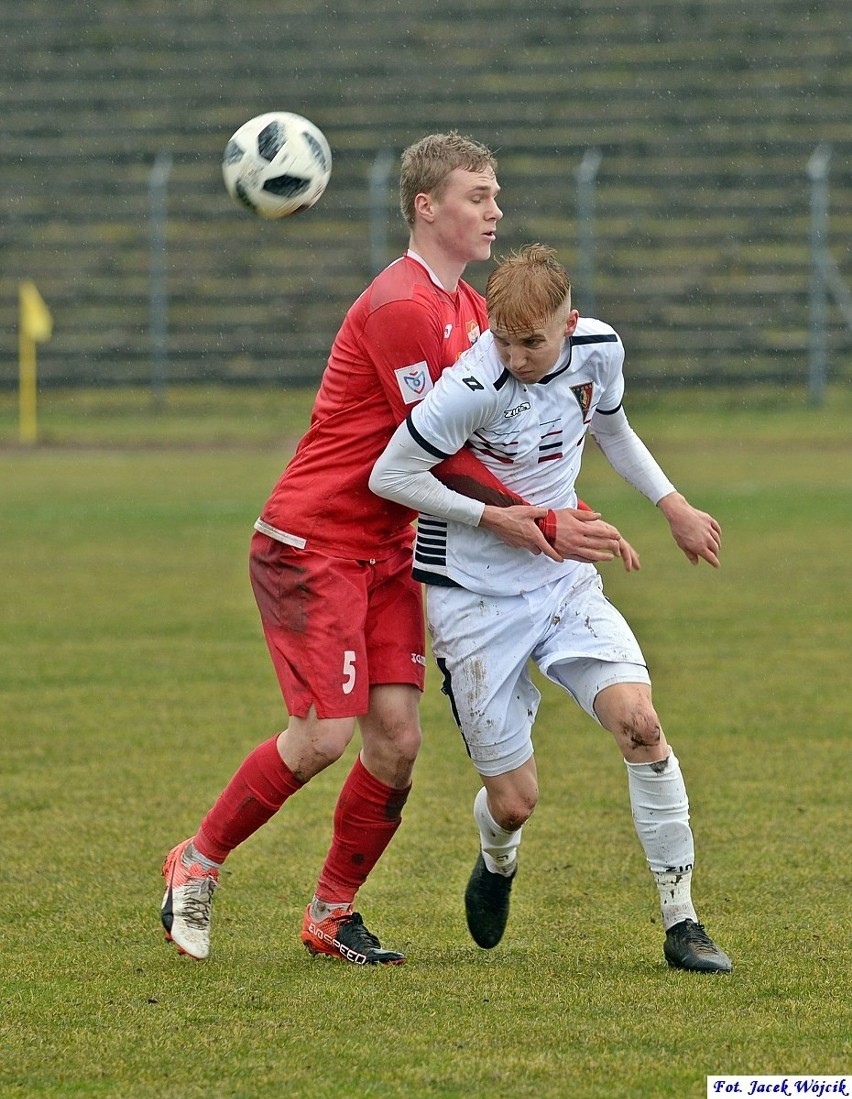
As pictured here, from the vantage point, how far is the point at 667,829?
4527 mm

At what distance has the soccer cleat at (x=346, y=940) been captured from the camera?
4.63 metres

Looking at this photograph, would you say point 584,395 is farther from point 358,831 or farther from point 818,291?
point 818,291

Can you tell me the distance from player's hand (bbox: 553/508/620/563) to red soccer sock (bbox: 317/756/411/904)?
0.88 metres

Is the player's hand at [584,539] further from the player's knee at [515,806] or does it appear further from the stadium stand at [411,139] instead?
the stadium stand at [411,139]

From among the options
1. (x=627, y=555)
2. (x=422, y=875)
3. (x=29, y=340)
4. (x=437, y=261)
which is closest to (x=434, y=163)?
→ (x=437, y=261)

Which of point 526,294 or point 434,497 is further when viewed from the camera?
point 434,497

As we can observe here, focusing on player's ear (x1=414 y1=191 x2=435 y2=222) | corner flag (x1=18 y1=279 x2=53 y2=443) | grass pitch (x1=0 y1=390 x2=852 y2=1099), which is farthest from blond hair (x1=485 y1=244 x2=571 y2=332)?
corner flag (x1=18 y1=279 x2=53 y2=443)

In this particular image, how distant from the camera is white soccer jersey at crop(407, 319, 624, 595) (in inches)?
176

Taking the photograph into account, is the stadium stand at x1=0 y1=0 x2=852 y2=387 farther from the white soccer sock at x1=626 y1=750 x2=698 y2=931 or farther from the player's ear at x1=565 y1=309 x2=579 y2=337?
the white soccer sock at x1=626 y1=750 x2=698 y2=931

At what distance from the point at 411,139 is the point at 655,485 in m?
24.1

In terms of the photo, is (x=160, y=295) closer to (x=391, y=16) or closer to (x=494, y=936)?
(x=391, y=16)

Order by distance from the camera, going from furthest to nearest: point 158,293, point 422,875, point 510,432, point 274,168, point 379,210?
point 158,293, point 379,210, point 422,875, point 274,168, point 510,432

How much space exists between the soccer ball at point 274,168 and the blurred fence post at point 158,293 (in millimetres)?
22130

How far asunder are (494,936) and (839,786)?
7.68 ft
